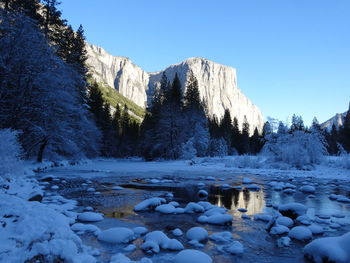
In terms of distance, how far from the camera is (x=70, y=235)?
404 cm

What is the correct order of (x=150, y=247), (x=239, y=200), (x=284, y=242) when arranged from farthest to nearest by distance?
(x=239, y=200) < (x=284, y=242) < (x=150, y=247)

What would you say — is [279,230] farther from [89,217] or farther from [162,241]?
[89,217]

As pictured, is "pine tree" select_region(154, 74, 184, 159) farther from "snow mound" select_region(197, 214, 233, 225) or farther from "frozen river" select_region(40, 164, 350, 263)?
"snow mound" select_region(197, 214, 233, 225)

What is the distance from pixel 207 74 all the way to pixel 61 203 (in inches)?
7909

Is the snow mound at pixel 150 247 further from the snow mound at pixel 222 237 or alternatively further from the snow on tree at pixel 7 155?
the snow on tree at pixel 7 155

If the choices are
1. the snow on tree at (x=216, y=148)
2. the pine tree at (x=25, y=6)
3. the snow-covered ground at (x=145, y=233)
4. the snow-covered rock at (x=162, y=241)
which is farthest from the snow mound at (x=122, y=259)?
the snow on tree at (x=216, y=148)

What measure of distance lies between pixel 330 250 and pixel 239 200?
496 centimetres

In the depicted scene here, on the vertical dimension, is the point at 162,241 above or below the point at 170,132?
below

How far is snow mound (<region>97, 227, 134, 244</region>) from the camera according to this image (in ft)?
14.9

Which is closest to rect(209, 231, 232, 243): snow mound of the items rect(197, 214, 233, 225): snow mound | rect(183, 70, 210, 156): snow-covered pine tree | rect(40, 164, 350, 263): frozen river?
rect(40, 164, 350, 263): frozen river

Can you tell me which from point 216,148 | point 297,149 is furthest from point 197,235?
point 216,148

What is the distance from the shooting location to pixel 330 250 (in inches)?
154

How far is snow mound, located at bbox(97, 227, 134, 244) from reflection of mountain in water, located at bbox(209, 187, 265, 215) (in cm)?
387

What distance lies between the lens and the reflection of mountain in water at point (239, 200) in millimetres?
7718
